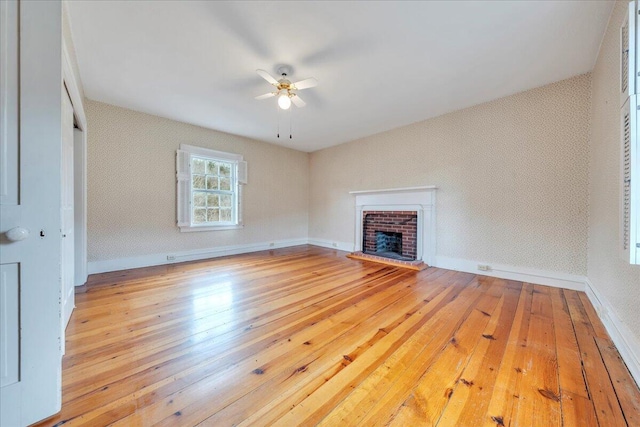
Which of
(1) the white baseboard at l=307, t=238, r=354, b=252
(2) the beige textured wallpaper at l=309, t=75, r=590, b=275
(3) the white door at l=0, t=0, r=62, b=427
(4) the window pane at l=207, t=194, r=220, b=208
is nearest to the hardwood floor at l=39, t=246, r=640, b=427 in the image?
(3) the white door at l=0, t=0, r=62, b=427

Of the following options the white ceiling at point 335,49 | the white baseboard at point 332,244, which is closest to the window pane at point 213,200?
the white ceiling at point 335,49

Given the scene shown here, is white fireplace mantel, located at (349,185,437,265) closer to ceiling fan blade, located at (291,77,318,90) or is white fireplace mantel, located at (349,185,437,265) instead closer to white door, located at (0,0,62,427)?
ceiling fan blade, located at (291,77,318,90)

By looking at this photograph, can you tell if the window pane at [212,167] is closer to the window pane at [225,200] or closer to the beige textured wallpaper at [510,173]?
the window pane at [225,200]

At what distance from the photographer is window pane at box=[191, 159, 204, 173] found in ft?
14.2

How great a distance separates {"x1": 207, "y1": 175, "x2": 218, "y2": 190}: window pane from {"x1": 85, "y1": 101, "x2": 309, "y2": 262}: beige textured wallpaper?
59cm

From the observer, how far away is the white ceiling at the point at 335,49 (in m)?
1.86

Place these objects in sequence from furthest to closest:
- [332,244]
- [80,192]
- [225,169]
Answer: [332,244]
[225,169]
[80,192]

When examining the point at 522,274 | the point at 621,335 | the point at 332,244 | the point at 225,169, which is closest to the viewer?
the point at 621,335

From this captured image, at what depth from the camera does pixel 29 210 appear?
3.44 feet

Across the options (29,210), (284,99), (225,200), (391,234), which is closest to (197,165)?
(225,200)

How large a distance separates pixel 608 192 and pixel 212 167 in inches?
209

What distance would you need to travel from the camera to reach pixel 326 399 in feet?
3.91

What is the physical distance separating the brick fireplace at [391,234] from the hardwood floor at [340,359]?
1502mm

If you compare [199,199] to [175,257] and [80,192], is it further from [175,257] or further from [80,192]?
[80,192]
